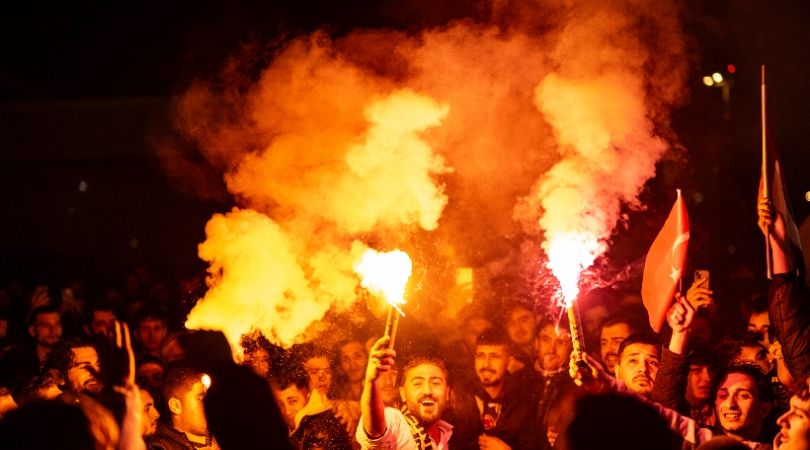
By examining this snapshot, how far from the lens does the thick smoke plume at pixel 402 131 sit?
6391 mm

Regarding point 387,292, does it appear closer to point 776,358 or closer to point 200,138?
point 776,358

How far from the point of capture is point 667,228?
16.8ft

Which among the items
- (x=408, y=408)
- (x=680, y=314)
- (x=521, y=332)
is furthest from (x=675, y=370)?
(x=521, y=332)

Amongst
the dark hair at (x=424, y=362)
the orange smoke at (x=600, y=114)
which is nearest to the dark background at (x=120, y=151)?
the orange smoke at (x=600, y=114)

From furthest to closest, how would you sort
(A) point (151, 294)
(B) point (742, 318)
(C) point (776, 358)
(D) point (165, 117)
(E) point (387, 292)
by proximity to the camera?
(D) point (165, 117), (A) point (151, 294), (B) point (742, 318), (C) point (776, 358), (E) point (387, 292)

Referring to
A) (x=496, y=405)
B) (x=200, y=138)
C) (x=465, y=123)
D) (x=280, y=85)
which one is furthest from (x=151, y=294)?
(x=496, y=405)

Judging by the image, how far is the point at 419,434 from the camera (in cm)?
513

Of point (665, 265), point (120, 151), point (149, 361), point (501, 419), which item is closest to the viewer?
point (665, 265)

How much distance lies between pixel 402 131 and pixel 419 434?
100 inches

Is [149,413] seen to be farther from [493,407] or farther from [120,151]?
[120,151]

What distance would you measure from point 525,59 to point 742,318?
2.94 m

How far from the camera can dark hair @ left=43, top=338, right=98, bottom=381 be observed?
5.39 meters

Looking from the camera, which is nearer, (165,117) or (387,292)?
(387,292)

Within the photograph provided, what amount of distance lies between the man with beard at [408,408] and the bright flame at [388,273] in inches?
16.1
